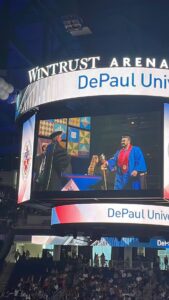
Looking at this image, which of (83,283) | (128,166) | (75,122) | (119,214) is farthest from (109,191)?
(83,283)

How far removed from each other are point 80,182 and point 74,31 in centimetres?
579

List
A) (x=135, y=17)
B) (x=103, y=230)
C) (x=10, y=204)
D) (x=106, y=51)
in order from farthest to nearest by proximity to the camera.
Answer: (x=10, y=204), (x=106, y=51), (x=135, y=17), (x=103, y=230)

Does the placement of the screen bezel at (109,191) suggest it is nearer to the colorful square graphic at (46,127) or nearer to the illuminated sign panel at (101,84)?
the colorful square graphic at (46,127)

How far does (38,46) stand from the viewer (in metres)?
19.0

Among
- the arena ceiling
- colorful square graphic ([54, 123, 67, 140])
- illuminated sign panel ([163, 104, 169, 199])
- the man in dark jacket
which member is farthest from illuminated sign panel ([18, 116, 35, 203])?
illuminated sign panel ([163, 104, 169, 199])

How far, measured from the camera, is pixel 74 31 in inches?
677

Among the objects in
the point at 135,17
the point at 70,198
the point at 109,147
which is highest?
the point at 135,17

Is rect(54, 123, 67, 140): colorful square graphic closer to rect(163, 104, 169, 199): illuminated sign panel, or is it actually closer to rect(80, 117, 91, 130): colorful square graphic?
rect(80, 117, 91, 130): colorful square graphic

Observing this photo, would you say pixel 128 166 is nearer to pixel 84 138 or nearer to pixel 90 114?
pixel 84 138

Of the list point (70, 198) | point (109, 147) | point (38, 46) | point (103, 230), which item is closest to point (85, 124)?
point (109, 147)

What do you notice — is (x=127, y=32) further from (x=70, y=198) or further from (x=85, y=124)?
(x=70, y=198)

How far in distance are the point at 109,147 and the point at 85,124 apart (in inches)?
47.3

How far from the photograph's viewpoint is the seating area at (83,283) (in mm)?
20703

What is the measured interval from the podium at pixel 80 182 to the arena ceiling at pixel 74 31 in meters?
4.33
